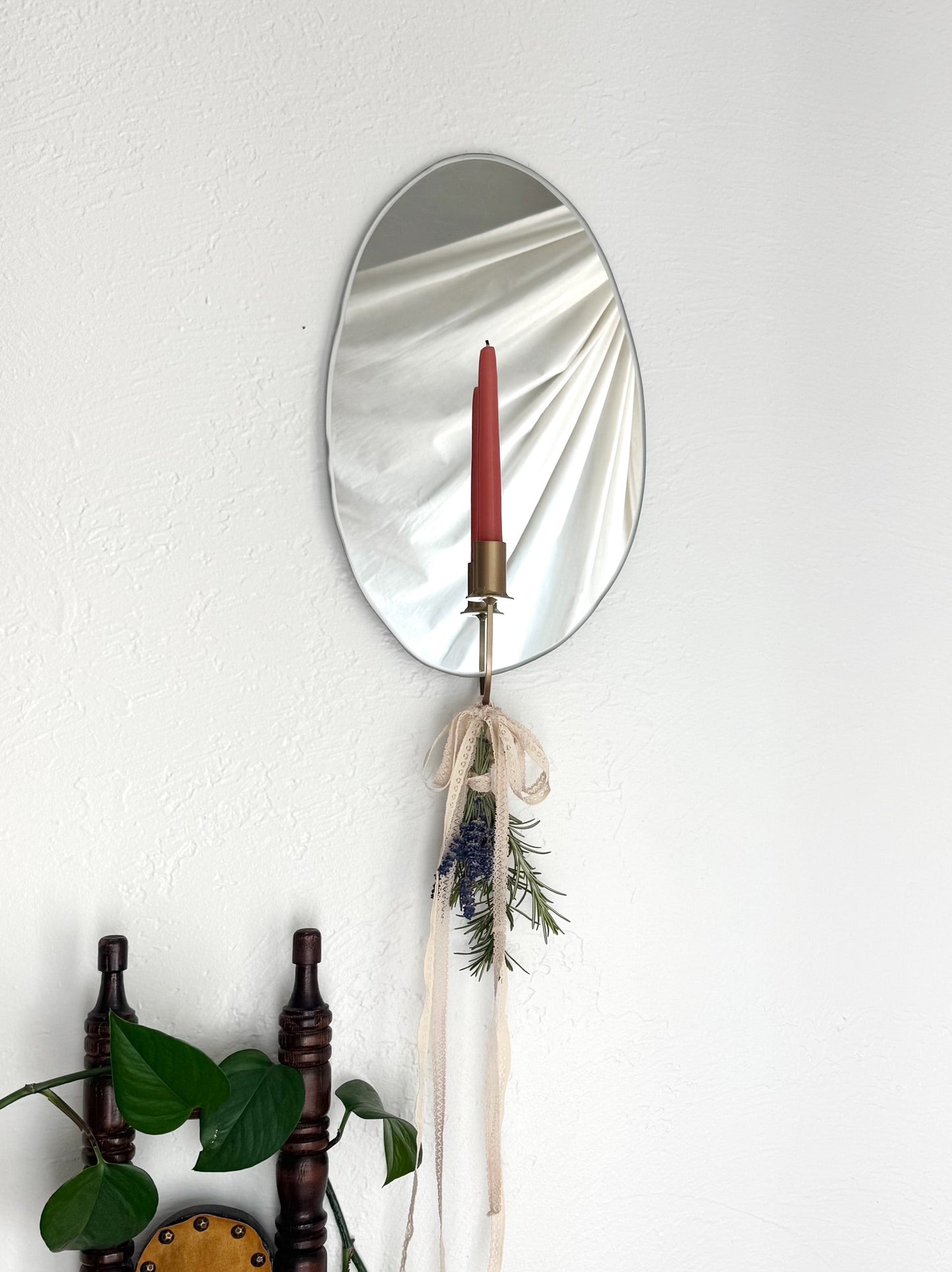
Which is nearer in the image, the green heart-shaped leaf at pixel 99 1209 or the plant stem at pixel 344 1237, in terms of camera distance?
the green heart-shaped leaf at pixel 99 1209

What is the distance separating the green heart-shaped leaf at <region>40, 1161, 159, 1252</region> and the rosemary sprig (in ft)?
0.92

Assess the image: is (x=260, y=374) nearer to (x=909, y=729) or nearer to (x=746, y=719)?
(x=746, y=719)

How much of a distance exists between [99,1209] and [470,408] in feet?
2.09

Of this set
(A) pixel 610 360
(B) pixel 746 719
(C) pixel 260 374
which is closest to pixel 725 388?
(A) pixel 610 360

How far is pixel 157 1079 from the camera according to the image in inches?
23.2

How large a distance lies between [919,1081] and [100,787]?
0.81 meters

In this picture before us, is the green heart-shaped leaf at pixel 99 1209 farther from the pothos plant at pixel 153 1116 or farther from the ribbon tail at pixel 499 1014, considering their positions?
the ribbon tail at pixel 499 1014

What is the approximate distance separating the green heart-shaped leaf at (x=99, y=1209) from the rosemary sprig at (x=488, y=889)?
0.28 m

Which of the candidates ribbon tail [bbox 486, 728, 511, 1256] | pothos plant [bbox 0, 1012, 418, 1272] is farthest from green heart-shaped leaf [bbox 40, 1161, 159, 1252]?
ribbon tail [bbox 486, 728, 511, 1256]

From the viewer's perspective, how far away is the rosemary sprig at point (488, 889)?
742 mm

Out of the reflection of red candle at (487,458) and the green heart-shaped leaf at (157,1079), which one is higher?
the reflection of red candle at (487,458)

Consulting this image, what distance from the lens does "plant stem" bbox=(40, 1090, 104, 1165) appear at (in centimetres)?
62

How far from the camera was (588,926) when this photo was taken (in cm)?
83

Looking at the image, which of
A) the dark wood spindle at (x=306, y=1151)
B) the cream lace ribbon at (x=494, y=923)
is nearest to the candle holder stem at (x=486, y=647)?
the cream lace ribbon at (x=494, y=923)
